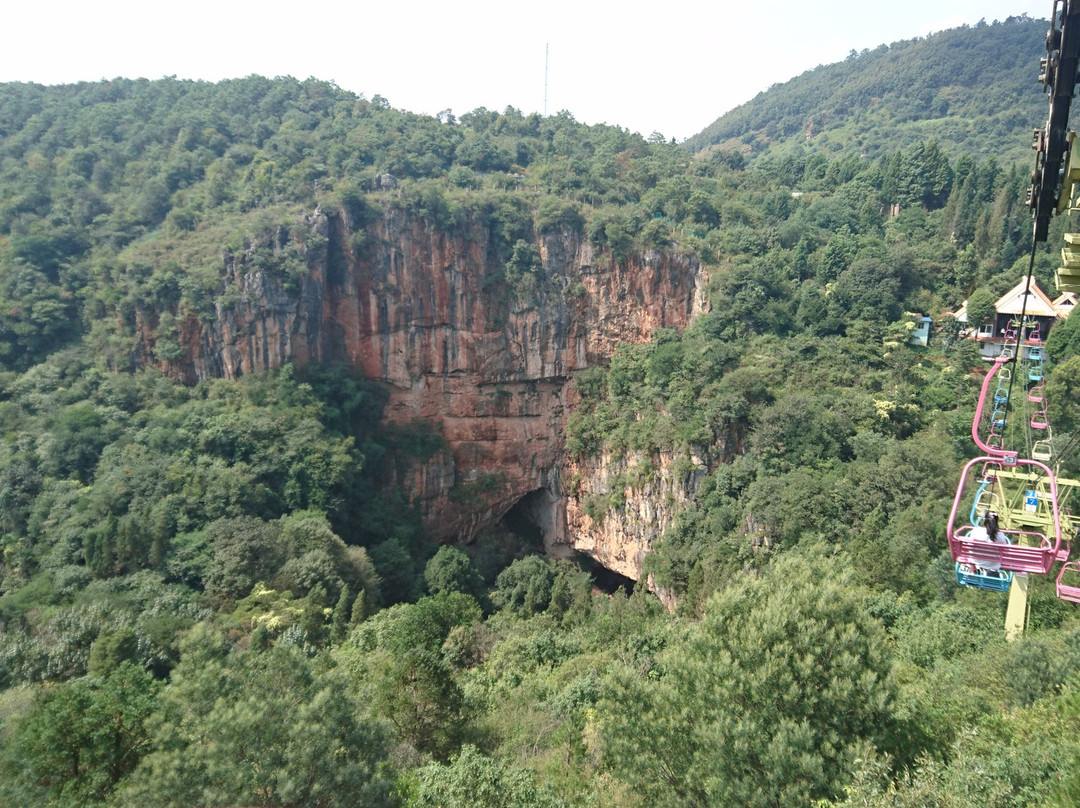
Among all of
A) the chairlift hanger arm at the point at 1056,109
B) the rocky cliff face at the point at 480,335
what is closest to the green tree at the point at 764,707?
the chairlift hanger arm at the point at 1056,109

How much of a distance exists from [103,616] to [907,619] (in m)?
18.8

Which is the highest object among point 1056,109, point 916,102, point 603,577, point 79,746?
point 916,102

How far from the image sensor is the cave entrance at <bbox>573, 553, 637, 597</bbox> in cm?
3241

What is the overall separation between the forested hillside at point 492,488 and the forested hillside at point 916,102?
27209 mm

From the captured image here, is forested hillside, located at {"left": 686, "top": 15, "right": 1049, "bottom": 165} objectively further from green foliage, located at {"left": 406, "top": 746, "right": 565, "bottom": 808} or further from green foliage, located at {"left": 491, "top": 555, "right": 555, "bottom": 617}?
green foliage, located at {"left": 406, "top": 746, "right": 565, "bottom": 808}

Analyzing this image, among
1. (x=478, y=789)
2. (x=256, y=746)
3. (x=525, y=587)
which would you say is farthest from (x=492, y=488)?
(x=478, y=789)

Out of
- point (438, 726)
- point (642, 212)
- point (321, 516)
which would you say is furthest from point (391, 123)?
point (438, 726)

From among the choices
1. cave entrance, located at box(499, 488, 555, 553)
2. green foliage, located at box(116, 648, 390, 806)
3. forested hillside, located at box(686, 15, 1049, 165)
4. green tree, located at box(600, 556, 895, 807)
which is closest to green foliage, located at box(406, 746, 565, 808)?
green foliage, located at box(116, 648, 390, 806)

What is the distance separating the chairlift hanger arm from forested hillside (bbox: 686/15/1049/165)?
54157 mm

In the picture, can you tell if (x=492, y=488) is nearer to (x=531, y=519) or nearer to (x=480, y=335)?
(x=531, y=519)

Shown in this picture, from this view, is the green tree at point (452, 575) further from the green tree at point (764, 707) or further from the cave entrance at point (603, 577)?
the green tree at point (764, 707)

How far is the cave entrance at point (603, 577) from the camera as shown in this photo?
1276 inches

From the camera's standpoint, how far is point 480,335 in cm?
3369

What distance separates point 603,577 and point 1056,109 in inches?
1185
